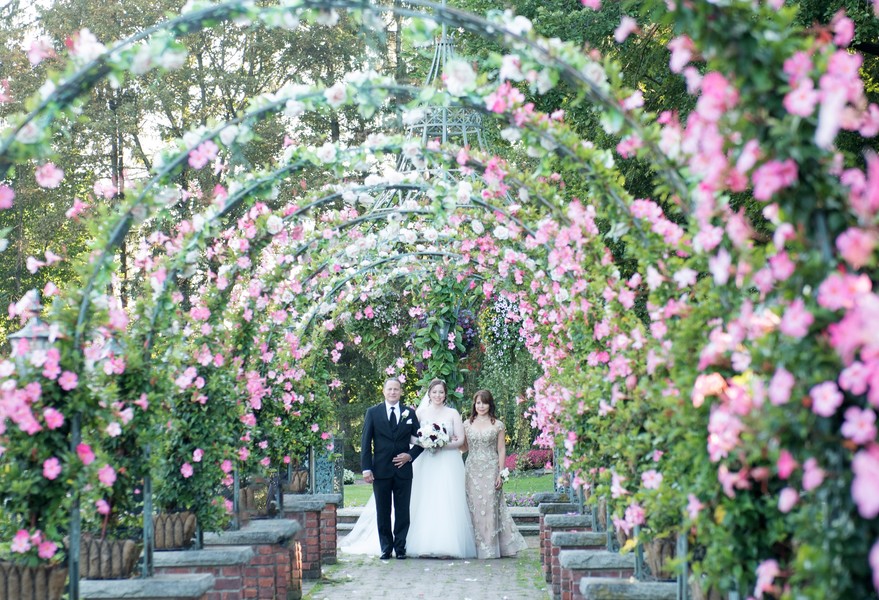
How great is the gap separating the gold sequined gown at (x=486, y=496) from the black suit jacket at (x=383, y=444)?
0.73 m

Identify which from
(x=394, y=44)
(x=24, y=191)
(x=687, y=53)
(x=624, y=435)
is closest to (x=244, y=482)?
(x=624, y=435)

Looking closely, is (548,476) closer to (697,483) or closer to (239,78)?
(239,78)

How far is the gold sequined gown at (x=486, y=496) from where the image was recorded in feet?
39.6

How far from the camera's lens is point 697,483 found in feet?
12.1

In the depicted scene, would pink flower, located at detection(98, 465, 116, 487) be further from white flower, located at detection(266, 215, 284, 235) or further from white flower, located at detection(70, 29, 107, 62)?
white flower, located at detection(266, 215, 284, 235)


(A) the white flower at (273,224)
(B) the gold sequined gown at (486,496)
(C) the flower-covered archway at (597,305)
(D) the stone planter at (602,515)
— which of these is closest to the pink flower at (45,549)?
(C) the flower-covered archway at (597,305)

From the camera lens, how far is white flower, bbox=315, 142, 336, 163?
7.33 meters

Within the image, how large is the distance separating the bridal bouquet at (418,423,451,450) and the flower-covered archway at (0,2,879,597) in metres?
1.51

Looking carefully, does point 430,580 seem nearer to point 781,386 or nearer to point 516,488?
point 781,386

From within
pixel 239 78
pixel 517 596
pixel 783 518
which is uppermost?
pixel 239 78

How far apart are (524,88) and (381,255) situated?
445 cm

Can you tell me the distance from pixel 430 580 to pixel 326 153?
14.9 ft

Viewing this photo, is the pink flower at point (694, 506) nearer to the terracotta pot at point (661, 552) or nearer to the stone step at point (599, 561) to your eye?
the terracotta pot at point (661, 552)

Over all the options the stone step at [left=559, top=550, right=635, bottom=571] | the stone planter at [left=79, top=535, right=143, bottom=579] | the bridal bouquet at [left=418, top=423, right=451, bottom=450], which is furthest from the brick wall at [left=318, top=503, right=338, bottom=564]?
the stone planter at [left=79, top=535, right=143, bottom=579]
